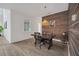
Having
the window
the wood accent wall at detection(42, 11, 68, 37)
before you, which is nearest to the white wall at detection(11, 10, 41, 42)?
the window

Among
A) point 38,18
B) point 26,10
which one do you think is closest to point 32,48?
point 38,18

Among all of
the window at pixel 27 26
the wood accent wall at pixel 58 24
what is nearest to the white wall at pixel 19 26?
the window at pixel 27 26

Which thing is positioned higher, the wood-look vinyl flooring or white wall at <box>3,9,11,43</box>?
white wall at <box>3,9,11,43</box>

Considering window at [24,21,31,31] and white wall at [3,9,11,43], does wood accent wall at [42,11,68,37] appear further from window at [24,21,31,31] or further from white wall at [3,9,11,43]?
white wall at [3,9,11,43]

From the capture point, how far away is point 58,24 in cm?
235

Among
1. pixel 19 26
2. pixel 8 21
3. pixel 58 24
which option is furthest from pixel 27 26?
pixel 58 24

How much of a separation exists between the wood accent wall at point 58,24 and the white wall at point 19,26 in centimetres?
20

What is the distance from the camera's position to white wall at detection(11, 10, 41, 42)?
7.23 feet

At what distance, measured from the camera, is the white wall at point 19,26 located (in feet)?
7.23

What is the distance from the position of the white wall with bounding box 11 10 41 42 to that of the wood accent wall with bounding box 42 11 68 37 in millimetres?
203

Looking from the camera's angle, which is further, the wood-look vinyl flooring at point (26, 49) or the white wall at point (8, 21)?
the white wall at point (8, 21)

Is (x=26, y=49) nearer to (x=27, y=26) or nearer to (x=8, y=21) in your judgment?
(x=27, y=26)

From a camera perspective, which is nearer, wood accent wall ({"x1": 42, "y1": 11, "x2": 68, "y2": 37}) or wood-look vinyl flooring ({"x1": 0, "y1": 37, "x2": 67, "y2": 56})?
wood-look vinyl flooring ({"x1": 0, "y1": 37, "x2": 67, "y2": 56})

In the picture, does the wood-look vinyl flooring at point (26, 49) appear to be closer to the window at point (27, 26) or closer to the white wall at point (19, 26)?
the white wall at point (19, 26)
